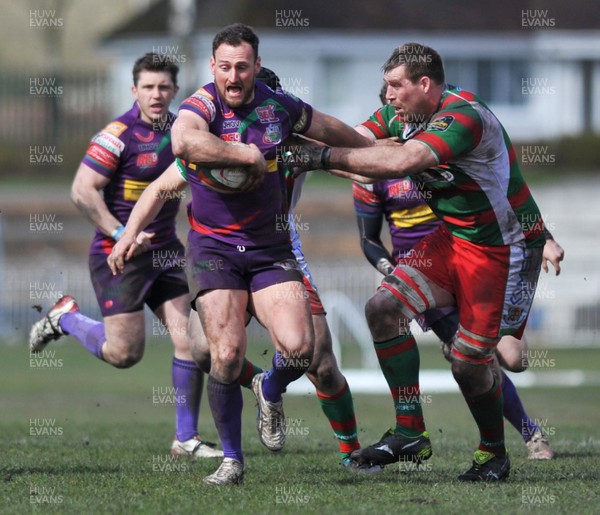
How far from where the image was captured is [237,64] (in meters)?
7.07

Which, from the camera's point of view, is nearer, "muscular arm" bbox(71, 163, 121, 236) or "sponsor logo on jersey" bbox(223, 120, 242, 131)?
"sponsor logo on jersey" bbox(223, 120, 242, 131)

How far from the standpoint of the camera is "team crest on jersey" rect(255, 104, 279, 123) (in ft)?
23.8

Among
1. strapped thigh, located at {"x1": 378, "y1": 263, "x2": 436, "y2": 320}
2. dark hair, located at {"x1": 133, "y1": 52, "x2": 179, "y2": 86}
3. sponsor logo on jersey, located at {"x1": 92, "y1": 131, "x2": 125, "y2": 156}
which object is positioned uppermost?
dark hair, located at {"x1": 133, "y1": 52, "x2": 179, "y2": 86}

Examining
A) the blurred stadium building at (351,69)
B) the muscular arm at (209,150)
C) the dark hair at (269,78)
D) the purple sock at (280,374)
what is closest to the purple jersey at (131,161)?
the dark hair at (269,78)

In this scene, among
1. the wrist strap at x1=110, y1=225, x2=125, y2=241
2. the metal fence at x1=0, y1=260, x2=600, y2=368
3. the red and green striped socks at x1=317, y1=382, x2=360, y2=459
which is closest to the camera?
the red and green striped socks at x1=317, y1=382, x2=360, y2=459

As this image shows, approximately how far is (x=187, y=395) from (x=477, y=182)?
3121 millimetres

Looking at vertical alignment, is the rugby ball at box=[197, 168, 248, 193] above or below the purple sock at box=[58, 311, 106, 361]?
above

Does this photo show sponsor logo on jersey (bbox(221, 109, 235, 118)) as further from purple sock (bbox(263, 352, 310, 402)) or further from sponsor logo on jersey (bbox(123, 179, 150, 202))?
sponsor logo on jersey (bbox(123, 179, 150, 202))

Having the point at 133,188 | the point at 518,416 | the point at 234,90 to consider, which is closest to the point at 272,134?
the point at 234,90

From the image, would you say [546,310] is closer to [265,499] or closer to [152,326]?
[152,326]

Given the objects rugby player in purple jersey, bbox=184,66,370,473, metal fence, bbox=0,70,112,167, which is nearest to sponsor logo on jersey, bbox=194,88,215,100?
rugby player in purple jersey, bbox=184,66,370,473

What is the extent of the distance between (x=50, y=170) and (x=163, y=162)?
97.3 feet

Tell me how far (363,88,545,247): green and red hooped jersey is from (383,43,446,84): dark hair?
0.17 m

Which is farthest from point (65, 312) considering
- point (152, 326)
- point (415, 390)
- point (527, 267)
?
point (152, 326)
